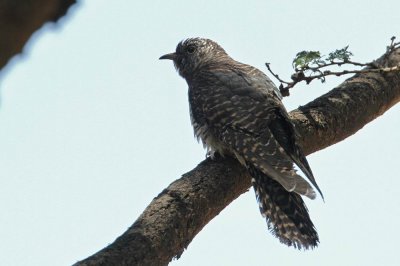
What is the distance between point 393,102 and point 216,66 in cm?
198

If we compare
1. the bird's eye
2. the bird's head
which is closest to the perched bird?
the bird's head

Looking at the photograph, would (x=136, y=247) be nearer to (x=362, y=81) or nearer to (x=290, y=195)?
(x=290, y=195)

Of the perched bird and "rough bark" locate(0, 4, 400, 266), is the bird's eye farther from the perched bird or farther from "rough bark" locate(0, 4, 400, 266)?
"rough bark" locate(0, 4, 400, 266)

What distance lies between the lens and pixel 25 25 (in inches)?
35.6

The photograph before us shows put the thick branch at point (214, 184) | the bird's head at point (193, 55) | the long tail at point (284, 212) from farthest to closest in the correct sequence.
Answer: the bird's head at point (193, 55)
the long tail at point (284, 212)
the thick branch at point (214, 184)

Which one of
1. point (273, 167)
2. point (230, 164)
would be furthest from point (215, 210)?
point (273, 167)

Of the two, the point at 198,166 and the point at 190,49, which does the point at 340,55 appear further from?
the point at 190,49

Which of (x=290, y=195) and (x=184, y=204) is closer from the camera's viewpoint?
(x=184, y=204)

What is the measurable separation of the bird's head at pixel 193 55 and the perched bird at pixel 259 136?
0.52 metres

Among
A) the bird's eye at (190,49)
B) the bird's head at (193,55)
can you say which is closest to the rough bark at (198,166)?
the bird's head at (193,55)

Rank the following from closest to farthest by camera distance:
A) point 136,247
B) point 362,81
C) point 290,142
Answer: point 136,247 → point 290,142 → point 362,81

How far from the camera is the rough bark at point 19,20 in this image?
0.89m

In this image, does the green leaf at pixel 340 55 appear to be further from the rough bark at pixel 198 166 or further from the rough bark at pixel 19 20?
the rough bark at pixel 19 20

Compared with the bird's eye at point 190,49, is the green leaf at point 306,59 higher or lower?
lower
